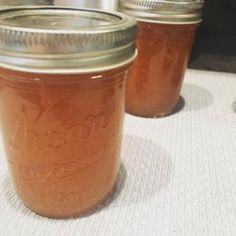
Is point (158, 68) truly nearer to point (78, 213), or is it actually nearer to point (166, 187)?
point (166, 187)

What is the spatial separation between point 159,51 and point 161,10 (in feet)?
0.34

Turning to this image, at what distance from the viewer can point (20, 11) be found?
60 centimetres

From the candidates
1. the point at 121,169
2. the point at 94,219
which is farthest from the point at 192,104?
the point at 94,219

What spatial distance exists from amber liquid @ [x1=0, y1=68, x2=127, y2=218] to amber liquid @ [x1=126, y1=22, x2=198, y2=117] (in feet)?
1.17

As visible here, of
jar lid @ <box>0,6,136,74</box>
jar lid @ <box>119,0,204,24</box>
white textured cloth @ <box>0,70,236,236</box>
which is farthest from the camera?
jar lid @ <box>119,0,204,24</box>

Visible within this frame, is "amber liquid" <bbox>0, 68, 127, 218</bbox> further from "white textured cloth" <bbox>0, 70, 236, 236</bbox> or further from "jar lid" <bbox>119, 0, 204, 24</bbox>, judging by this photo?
"jar lid" <bbox>119, 0, 204, 24</bbox>

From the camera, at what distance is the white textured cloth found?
609 millimetres

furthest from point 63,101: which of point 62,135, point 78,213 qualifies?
point 78,213

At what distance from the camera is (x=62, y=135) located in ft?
1.73

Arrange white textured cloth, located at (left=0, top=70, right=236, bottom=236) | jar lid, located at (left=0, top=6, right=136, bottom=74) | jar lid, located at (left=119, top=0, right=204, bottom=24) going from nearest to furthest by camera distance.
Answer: jar lid, located at (left=0, top=6, right=136, bottom=74)
white textured cloth, located at (left=0, top=70, right=236, bottom=236)
jar lid, located at (left=119, top=0, right=204, bottom=24)

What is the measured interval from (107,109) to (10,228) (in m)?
0.25

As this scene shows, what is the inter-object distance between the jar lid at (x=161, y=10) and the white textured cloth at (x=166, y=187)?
0.27 metres

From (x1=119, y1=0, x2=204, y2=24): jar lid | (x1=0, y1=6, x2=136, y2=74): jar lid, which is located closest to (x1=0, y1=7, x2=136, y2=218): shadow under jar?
(x1=0, y1=6, x2=136, y2=74): jar lid

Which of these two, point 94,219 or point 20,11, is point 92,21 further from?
point 94,219
